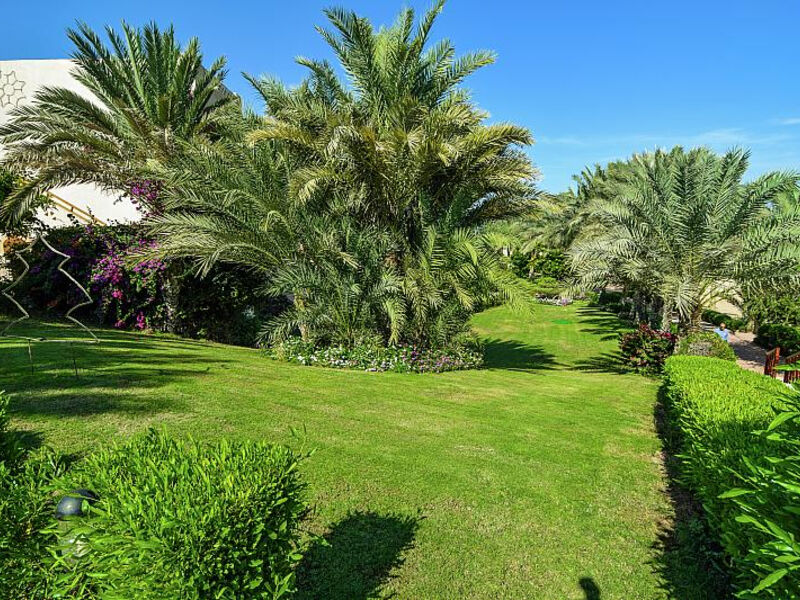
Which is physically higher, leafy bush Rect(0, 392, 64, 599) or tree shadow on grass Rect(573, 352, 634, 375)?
leafy bush Rect(0, 392, 64, 599)

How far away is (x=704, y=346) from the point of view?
1242 cm

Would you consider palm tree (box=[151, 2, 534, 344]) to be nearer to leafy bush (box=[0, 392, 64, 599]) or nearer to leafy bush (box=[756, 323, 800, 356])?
leafy bush (box=[0, 392, 64, 599])

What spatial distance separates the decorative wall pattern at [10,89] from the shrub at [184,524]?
23.0 meters

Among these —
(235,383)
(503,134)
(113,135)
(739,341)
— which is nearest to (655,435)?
(235,383)

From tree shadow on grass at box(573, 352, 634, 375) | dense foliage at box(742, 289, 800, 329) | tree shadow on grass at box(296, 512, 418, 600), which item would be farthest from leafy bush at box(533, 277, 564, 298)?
tree shadow on grass at box(296, 512, 418, 600)

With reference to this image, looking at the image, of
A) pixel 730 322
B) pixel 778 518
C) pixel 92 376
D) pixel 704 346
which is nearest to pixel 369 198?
pixel 92 376

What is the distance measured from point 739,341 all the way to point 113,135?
26.4m

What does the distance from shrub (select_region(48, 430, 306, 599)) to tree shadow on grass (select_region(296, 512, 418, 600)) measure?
68 centimetres

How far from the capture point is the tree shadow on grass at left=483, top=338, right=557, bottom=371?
14322 mm

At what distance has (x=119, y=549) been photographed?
210 centimetres

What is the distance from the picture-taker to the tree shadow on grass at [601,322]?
77.3 feet

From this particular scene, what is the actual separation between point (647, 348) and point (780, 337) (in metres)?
9.87

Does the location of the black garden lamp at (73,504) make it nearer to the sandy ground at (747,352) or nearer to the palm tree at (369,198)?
the palm tree at (369,198)

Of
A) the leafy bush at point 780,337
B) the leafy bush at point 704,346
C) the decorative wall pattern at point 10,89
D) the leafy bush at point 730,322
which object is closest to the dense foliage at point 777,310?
the leafy bush at point 780,337
